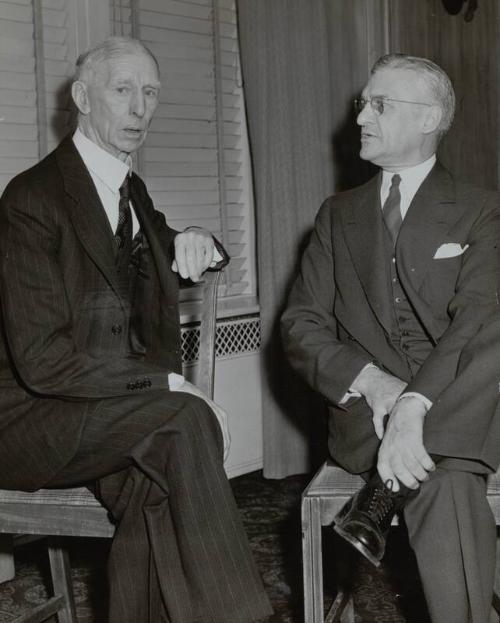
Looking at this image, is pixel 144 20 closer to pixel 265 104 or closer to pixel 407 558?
pixel 265 104

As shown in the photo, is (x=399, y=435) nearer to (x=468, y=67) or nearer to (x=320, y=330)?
(x=320, y=330)

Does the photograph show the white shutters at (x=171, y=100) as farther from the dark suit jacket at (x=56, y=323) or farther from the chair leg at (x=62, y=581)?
the chair leg at (x=62, y=581)

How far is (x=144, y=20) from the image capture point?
3.74m

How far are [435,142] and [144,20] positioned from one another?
5.71 ft

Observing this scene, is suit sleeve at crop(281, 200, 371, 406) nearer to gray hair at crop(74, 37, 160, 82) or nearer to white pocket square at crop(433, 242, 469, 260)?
white pocket square at crop(433, 242, 469, 260)

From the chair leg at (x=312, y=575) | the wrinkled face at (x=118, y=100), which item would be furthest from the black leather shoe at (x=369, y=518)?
the wrinkled face at (x=118, y=100)

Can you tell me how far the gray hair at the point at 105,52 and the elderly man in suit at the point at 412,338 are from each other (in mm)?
653

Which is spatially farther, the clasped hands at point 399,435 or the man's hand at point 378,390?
the man's hand at point 378,390

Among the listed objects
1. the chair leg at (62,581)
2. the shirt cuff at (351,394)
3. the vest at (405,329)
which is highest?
the vest at (405,329)

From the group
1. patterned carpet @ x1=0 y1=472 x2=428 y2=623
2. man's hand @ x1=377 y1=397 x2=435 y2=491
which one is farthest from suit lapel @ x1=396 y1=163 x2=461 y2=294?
patterned carpet @ x1=0 y1=472 x2=428 y2=623

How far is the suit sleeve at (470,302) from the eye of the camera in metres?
2.15

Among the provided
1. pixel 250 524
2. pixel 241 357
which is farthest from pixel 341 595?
pixel 241 357

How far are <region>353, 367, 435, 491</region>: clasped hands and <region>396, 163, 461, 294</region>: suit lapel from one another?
321mm

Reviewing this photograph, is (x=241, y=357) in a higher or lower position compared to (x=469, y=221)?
lower
